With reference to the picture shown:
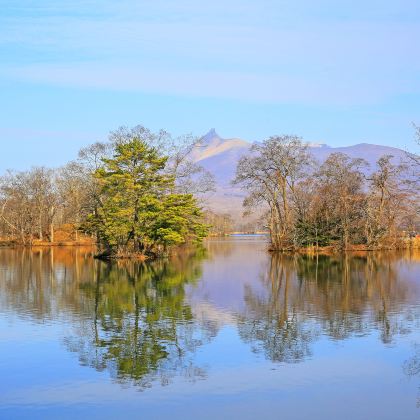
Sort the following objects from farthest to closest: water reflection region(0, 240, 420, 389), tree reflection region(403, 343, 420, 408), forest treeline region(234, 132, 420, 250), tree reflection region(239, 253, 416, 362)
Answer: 1. forest treeline region(234, 132, 420, 250)
2. tree reflection region(239, 253, 416, 362)
3. water reflection region(0, 240, 420, 389)
4. tree reflection region(403, 343, 420, 408)

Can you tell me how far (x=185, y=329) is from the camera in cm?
1950

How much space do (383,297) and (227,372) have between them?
14.2 m

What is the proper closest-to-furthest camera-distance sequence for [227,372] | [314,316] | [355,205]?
[227,372] < [314,316] < [355,205]

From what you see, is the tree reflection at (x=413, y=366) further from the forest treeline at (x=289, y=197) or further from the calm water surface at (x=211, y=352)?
the forest treeline at (x=289, y=197)

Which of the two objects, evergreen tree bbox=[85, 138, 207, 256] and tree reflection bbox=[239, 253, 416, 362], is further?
evergreen tree bbox=[85, 138, 207, 256]

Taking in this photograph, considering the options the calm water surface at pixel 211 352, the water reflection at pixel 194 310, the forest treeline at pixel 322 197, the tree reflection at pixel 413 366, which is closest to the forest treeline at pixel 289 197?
the forest treeline at pixel 322 197

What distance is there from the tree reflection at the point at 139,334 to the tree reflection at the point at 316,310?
2178 millimetres

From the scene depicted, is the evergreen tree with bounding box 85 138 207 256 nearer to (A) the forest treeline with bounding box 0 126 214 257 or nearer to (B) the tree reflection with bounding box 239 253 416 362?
(A) the forest treeline with bounding box 0 126 214 257

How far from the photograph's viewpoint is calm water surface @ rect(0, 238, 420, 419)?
12234 millimetres

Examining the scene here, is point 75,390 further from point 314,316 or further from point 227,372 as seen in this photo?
point 314,316

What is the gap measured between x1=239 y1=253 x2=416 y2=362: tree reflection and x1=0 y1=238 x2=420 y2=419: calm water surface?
0.19 feet

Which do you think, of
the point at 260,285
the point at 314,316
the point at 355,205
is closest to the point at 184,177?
the point at 355,205

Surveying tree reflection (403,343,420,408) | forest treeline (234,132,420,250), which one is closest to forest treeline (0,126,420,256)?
forest treeline (234,132,420,250)

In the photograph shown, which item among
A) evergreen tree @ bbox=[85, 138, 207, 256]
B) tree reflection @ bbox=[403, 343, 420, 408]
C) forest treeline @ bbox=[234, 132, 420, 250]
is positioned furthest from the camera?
forest treeline @ bbox=[234, 132, 420, 250]
